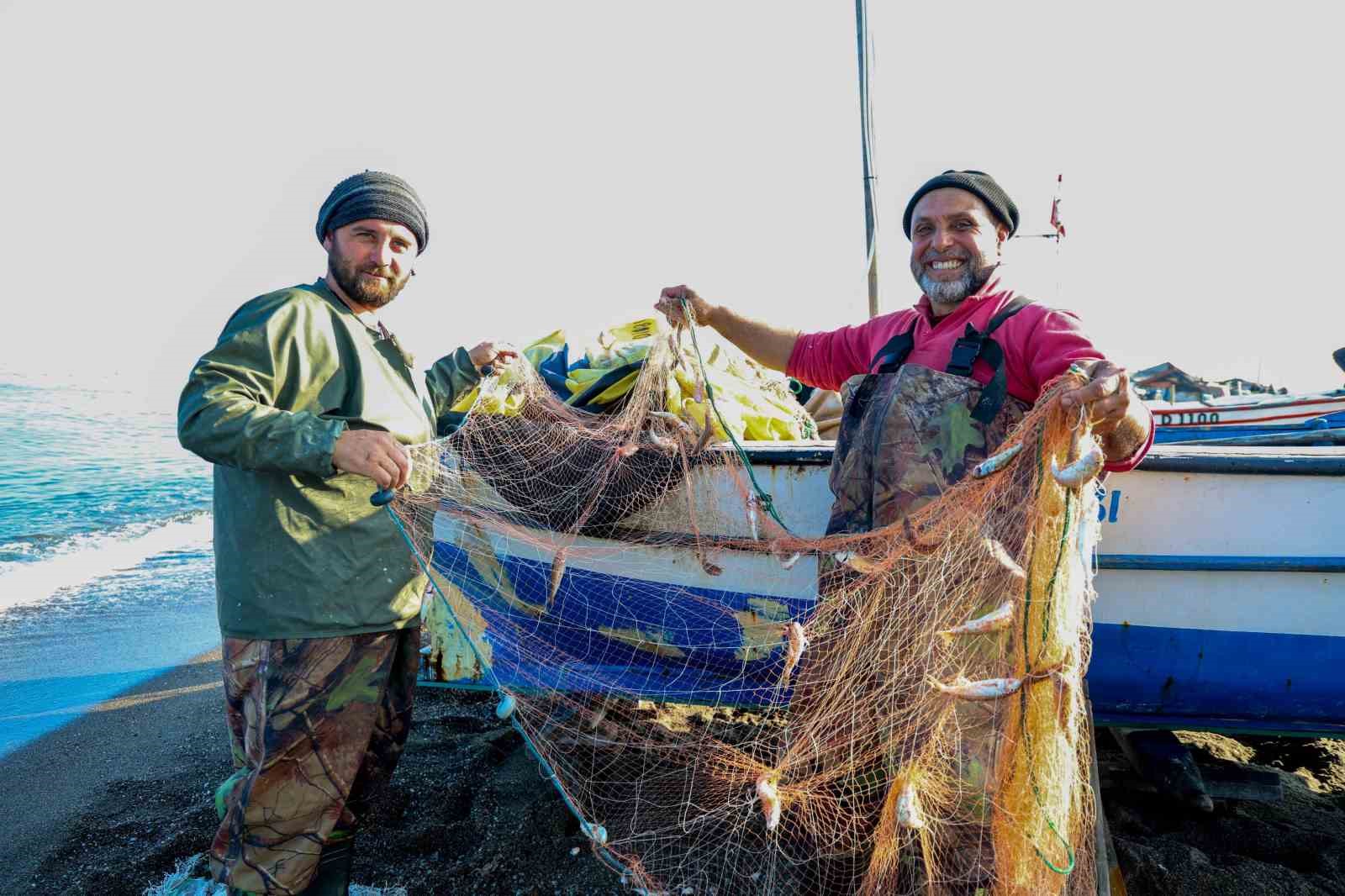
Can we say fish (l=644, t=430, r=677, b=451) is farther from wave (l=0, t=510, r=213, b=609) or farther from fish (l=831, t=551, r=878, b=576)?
wave (l=0, t=510, r=213, b=609)

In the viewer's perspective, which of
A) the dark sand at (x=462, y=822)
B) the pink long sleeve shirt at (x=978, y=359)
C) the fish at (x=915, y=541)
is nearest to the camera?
the fish at (x=915, y=541)

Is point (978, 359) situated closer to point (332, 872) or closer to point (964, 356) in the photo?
point (964, 356)

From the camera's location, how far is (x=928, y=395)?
2.71 meters

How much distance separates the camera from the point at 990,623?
2102 mm

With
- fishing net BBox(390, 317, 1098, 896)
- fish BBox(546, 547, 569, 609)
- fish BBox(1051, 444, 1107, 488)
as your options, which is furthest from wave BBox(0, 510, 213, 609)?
fish BBox(1051, 444, 1107, 488)

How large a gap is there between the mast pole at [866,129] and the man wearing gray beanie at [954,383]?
3.90 meters

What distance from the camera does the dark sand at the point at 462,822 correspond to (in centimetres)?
329

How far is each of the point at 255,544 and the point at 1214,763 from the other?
14.3ft

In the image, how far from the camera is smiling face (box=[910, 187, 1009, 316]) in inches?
113

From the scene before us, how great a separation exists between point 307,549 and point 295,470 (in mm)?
330

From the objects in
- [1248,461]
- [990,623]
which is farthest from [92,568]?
[1248,461]

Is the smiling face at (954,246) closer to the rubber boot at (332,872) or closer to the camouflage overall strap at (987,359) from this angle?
the camouflage overall strap at (987,359)

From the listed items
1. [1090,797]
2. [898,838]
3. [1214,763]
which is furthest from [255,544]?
[1214,763]

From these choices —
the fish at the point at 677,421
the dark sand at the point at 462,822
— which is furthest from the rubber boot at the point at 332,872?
the fish at the point at 677,421
